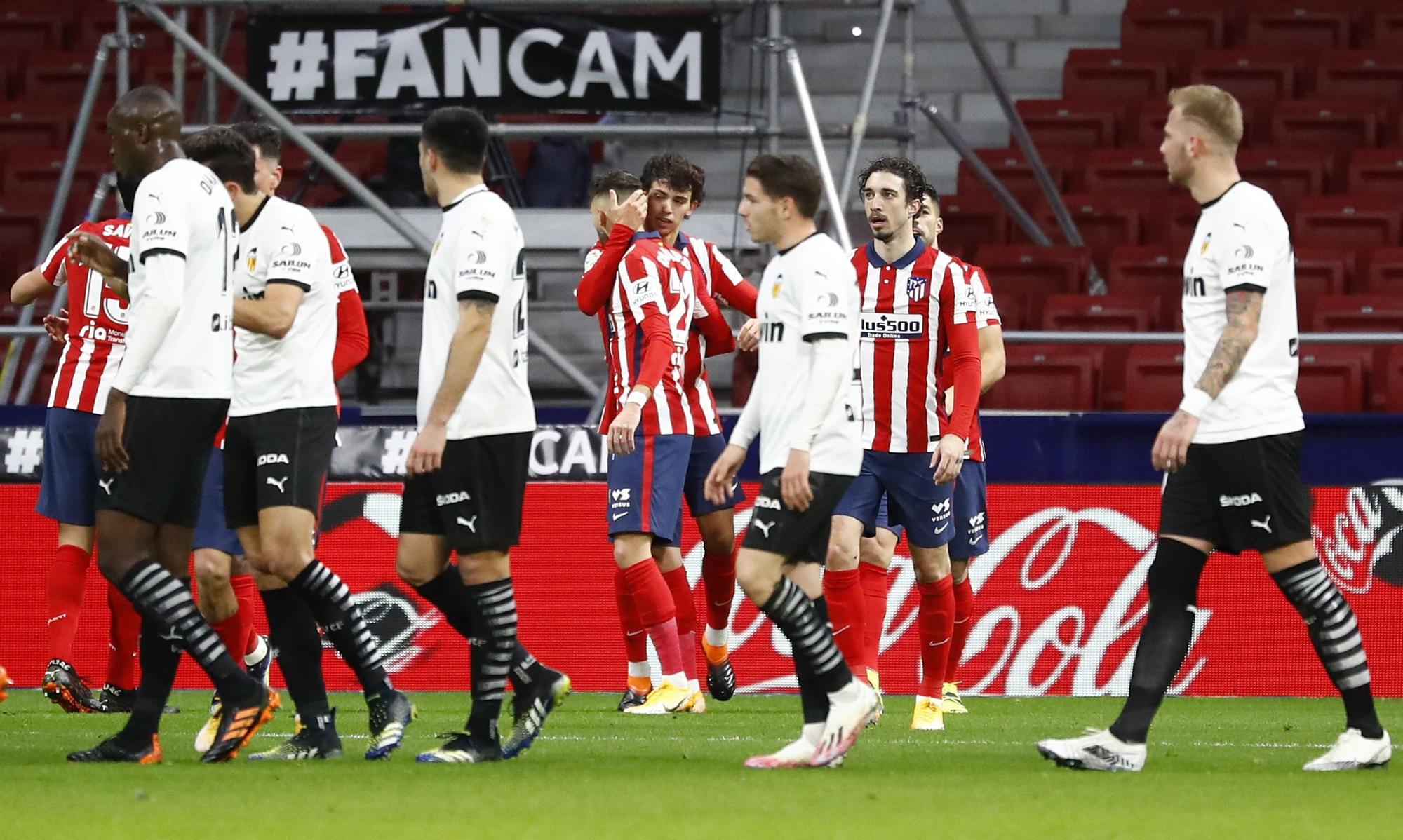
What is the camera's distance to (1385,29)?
1636 centimetres

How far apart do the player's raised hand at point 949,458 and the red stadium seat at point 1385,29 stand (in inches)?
412

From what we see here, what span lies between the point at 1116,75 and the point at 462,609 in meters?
11.7

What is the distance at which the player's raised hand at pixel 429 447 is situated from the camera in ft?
18.7

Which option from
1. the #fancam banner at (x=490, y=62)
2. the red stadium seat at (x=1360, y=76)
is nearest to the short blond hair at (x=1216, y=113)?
the #fancam banner at (x=490, y=62)

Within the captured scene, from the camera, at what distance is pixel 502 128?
11344mm

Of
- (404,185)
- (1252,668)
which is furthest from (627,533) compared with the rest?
(404,185)

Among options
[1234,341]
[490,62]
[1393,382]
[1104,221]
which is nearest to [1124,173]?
[1104,221]

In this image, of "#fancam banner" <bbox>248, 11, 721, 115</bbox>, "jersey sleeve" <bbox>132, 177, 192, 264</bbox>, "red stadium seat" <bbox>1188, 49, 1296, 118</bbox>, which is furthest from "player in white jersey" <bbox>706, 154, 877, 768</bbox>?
"red stadium seat" <bbox>1188, 49, 1296, 118</bbox>

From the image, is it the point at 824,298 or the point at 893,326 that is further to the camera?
the point at 893,326

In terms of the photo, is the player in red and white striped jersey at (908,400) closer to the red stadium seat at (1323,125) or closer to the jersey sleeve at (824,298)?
the jersey sleeve at (824,298)

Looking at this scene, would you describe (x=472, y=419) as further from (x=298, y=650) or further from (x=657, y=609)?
(x=657, y=609)

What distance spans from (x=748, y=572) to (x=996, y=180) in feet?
28.8

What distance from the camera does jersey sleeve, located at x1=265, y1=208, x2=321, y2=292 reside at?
620 cm

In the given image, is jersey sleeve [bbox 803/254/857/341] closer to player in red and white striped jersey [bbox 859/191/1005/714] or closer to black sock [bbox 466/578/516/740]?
black sock [bbox 466/578/516/740]
